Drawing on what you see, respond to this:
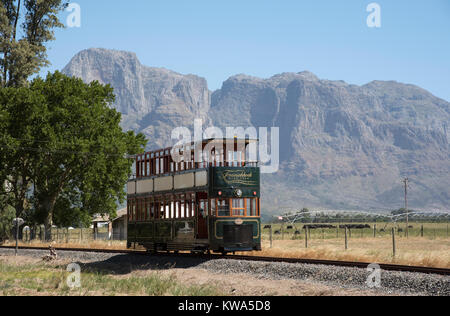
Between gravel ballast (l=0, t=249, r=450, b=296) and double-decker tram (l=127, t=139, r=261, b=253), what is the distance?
3.67 ft

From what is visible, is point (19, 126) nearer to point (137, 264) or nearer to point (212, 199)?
point (137, 264)

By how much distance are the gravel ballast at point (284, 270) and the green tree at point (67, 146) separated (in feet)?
55.7

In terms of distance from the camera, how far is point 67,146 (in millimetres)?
53344

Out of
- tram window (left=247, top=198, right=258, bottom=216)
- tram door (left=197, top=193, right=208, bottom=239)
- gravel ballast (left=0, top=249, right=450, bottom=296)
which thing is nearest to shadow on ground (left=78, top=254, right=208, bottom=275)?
gravel ballast (left=0, top=249, right=450, bottom=296)

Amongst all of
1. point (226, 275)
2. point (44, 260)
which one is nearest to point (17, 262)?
point (44, 260)

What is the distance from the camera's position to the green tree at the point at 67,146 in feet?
174

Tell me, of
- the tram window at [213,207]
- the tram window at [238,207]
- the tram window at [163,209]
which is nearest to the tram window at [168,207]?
the tram window at [163,209]

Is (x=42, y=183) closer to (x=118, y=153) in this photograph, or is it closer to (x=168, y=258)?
(x=118, y=153)

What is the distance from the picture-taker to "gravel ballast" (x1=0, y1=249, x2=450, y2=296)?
20047mm

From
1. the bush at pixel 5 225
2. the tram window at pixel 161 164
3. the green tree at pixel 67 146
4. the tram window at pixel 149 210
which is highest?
the green tree at pixel 67 146

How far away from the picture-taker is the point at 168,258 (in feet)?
105

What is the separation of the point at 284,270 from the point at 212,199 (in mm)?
5720

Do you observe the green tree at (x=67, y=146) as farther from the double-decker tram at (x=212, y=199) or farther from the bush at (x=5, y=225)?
the double-decker tram at (x=212, y=199)
